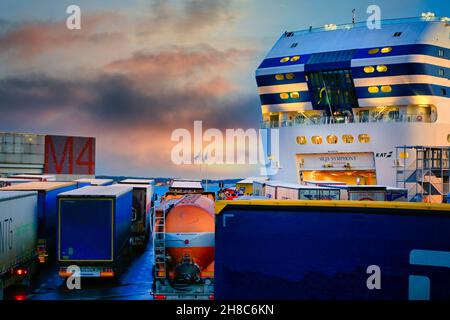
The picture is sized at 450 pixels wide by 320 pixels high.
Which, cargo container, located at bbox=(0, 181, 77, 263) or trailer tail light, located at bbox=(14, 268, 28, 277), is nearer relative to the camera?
trailer tail light, located at bbox=(14, 268, 28, 277)

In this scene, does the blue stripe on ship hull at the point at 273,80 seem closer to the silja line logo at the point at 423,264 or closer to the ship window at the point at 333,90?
the ship window at the point at 333,90

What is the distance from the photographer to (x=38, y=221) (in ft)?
69.2

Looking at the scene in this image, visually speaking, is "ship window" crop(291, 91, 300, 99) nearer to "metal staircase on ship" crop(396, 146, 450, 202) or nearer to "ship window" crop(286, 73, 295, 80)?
"ship window" crop(286, 73, 295, 80)

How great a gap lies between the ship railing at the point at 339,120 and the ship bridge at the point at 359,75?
0.25 feet

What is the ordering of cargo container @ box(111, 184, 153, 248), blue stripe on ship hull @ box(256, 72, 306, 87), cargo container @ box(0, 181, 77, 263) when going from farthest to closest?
blue stripe on ship hull @ box(256, 72, 306, 87) → cargo container @ box(111, 184, 153, 248) → cargo container @ box(0, 181, 77, 263)

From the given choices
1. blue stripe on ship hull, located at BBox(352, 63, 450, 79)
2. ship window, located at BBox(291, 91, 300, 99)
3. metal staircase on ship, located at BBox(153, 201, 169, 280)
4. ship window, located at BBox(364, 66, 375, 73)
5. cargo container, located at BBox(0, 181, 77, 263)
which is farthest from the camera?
ship window, located at BBox(291, 91, 300, 99)

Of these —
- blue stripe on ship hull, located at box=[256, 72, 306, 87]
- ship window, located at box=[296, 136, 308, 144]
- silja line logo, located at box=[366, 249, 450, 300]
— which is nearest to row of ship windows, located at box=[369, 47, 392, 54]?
blue stripe on ship hull, located at box=[256, 72, 306, 87]

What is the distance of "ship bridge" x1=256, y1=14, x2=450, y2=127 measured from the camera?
41406mm

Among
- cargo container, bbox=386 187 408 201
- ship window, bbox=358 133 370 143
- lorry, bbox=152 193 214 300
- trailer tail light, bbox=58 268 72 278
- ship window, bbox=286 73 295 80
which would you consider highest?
ship window, bbox=286 73 295 80

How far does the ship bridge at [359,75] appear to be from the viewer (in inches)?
1630

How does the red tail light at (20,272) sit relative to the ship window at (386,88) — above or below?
below

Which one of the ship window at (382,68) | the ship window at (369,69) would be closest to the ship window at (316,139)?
the ship window at (369,69)

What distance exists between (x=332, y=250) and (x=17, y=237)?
11143mm

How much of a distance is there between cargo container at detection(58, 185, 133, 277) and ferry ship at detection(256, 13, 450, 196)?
2566cm
